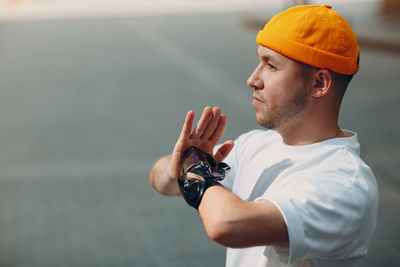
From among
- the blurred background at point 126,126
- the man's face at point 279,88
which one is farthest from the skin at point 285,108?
the blurred background at point 126,126

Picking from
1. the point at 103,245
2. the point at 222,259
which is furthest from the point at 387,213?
the point at 103,245

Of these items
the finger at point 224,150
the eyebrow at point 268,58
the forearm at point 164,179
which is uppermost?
the eyebrow at point 268,58

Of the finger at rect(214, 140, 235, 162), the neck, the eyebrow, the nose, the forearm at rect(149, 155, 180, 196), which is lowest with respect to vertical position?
the forearm at rect(149, 155, 180, 196)

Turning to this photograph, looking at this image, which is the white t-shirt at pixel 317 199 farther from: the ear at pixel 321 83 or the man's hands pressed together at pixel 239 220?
the ear at pixel 321 83

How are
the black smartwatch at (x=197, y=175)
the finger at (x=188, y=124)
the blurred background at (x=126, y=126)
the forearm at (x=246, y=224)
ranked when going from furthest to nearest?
the blurred background at (x=126, y=126) → the finger at (x=188, y=124) → the black smartwatch at (x=197, y=175) → the forearm at (x=246, y=224)

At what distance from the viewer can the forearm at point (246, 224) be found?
4.74 ft

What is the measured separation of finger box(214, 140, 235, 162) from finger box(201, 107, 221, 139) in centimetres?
7

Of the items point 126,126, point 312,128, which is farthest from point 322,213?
point 126,126

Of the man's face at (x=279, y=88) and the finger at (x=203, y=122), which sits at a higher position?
the man's face at (x=279, y=88)

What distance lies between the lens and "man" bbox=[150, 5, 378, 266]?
1.48 m

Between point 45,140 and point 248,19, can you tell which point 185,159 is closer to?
point 45,140

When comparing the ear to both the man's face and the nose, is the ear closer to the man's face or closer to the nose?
the man's face

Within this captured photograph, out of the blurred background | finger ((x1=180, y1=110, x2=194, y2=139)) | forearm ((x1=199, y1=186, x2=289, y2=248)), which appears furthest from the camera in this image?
the blurred background

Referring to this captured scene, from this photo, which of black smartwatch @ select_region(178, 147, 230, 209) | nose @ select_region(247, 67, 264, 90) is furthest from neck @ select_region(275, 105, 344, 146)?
black smartwatch @ select_region(178, 147, 230, 209)
